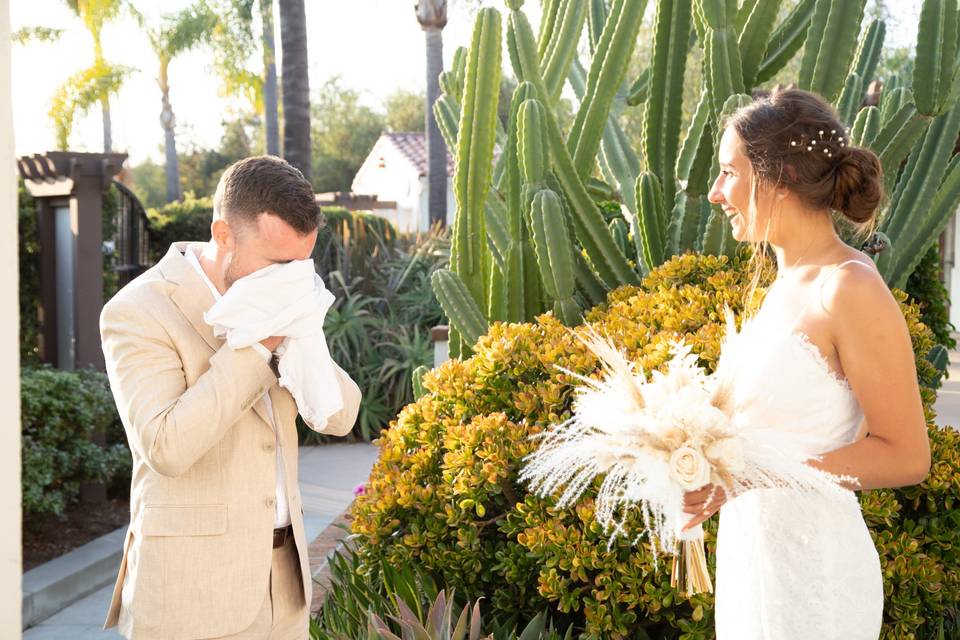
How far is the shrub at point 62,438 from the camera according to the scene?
19.4 ft

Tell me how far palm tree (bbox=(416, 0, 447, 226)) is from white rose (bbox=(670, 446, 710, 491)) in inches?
572

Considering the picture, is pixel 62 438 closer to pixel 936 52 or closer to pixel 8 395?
pixel 8 395

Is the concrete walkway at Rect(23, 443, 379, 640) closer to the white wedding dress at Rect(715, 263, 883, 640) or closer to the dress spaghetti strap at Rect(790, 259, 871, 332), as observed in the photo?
the white wedding dress at Rect(715, 263, 883, 640)

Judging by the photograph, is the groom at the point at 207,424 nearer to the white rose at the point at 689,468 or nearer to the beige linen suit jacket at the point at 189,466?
the beige linen suit jacket at the point at 189,466

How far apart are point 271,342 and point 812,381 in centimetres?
115

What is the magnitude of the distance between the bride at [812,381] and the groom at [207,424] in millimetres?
961

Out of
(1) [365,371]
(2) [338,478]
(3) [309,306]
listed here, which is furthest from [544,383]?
(1) [365,371]

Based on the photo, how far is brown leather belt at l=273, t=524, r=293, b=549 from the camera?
2408 millimetres

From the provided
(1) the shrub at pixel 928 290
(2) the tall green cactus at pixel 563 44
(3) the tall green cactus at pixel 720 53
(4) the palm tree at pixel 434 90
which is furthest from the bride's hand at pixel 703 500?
(4) the palm tree at pixel 434 90

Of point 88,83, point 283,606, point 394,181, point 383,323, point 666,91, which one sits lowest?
point 283,606

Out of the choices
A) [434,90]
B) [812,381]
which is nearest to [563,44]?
[812,381]

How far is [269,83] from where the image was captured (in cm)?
2864

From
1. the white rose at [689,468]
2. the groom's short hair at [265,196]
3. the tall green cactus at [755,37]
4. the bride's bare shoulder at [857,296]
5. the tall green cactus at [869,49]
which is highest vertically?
the tall green cactus at [869,49]

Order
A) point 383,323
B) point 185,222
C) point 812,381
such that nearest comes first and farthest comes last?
point 812,381 < point 383,323 < point 185,222
